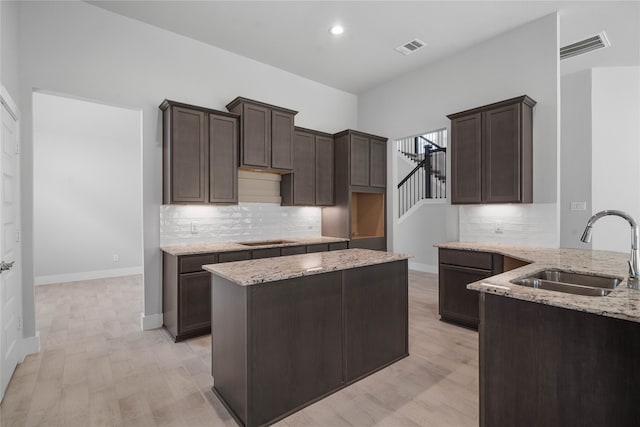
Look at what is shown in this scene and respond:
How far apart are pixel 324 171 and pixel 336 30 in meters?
2.00

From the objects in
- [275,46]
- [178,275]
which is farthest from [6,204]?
[275,46]

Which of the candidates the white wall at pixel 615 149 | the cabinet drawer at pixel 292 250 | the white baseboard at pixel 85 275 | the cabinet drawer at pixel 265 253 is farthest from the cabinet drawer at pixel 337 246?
the white baseboard at pixel 85 275

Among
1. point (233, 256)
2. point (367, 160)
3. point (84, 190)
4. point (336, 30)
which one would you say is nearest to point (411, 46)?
point (336, 30)

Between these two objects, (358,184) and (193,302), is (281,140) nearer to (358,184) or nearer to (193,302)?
(358,184)

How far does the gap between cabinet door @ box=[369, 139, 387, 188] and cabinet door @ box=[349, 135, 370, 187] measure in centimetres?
10

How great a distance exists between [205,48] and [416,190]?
5.23 metres

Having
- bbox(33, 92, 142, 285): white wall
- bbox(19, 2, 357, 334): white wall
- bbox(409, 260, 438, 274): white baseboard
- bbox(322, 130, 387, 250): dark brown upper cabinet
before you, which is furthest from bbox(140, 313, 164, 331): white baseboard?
bbox(409, 260, 438, 274): white baseboard

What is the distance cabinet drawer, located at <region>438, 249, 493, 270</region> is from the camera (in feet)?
11.2

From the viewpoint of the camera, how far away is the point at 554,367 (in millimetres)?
1501

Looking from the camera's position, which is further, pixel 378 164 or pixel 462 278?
pixel 378 164

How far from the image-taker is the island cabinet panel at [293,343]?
194 cm

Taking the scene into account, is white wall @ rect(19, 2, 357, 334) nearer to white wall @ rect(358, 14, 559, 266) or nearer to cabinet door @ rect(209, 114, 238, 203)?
cabinet door @ rect(209, 114, 238, 203)

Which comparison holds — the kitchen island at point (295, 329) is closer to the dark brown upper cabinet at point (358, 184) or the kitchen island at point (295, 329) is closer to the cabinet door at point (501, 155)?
the cabinet door at point (501, 155)

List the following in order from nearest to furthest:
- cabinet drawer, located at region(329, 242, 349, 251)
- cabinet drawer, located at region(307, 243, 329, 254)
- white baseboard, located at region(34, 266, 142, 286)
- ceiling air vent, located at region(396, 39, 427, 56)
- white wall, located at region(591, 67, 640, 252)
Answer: ceiling air vent, located at region(396, 39, 427, 56) < cabinet drawer, located at region(307, 243, 329, 254) < cabinet drawer, located at region(329, 242, 349, 251) < white wall, located at region(591, 67, 640, 252) < white baseboard, located at region(34, 266, 142, 286)
